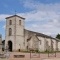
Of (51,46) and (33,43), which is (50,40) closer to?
(51,46)

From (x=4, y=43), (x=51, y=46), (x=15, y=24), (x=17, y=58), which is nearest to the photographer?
(x=17, y=58)

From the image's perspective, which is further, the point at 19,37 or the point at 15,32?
the point at 19,37

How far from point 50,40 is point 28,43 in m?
12.3

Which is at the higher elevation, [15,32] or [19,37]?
[15,32]

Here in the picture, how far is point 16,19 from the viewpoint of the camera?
6103cm

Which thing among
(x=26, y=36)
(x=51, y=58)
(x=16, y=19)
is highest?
(x=16, y=19)

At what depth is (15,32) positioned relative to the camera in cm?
6028

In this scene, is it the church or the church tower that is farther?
the church

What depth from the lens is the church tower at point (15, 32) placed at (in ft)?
197

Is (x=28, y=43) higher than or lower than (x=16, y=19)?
lower

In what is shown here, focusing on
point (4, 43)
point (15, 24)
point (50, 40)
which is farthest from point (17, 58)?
point (50, 40)

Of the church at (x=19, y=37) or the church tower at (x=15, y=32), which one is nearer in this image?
the church tower at (x=15, y=32)

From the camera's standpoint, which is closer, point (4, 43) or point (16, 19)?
point (16, 19)

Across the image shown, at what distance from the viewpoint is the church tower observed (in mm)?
60156
